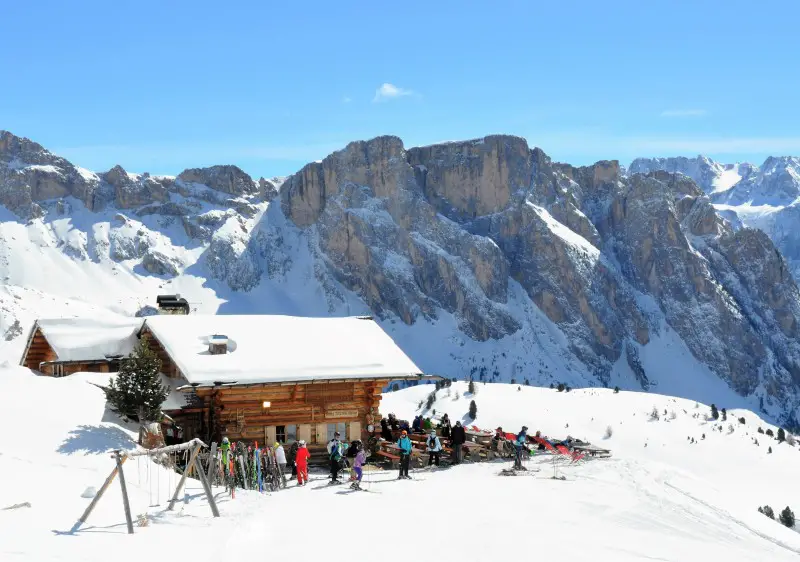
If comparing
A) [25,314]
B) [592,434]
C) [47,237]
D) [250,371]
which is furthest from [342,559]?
[47,237]

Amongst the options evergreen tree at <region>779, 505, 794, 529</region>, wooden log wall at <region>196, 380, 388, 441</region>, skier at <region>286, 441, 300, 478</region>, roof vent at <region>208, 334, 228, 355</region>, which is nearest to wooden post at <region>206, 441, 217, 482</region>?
skier at <region>286, 441, 300, 478</region>

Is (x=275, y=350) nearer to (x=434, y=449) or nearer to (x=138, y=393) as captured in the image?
(x=138, y=393)

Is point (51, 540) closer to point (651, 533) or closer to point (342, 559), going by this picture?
point (342, 559)

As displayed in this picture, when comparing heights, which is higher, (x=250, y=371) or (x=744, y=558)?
(x=250, y=371)

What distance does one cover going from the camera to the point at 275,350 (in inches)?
1115

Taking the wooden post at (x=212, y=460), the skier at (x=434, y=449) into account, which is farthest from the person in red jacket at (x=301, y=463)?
the skier at (x=434, y=449)

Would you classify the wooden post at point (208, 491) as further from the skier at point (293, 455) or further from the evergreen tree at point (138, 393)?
the skier at point (293, 455)

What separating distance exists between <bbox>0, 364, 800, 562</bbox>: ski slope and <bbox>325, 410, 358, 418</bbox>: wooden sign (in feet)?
11.9

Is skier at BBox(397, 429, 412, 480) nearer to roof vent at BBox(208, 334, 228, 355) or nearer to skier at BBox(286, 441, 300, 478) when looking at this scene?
skier at BBox(286, 441, 300, 478)

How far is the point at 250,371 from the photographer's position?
87.4 feet

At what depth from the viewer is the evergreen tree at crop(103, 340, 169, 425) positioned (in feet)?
75.7

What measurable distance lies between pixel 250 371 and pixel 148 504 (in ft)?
32.9

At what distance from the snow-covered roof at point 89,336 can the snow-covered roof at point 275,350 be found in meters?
1.41

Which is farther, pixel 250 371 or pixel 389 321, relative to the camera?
pixel 389 321
